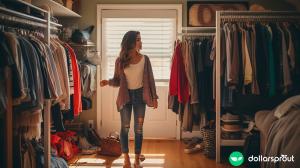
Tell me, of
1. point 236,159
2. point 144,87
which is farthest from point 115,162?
point 236,159

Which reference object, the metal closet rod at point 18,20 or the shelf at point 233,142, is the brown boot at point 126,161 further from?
the metal closet rod at point 18,20

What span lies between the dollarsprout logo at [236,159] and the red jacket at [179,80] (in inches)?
31.9

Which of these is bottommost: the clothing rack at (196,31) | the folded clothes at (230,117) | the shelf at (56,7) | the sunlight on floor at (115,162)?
the sunlight on floor at (115,162)

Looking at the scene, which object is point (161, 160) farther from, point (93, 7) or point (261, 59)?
point (93, 7)

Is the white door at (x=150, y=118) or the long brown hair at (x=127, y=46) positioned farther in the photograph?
the white door at (x=150, y=118)

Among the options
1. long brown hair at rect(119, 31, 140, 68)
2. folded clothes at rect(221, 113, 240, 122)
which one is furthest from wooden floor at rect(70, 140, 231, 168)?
long brown hair at rect(119, 31, 140, 68)

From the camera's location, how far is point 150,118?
5.22 m

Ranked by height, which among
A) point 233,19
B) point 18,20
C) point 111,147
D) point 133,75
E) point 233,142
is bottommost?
point 111,147

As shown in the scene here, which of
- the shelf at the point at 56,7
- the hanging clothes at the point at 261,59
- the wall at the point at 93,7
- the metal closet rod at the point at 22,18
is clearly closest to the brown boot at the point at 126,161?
the hanging clothes at the point at 261,59

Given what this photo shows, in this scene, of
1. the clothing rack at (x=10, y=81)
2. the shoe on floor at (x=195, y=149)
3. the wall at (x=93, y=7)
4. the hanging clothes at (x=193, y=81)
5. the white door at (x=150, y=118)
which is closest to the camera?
the clothing rack at (x=10, y=81)

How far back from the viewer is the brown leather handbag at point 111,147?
167 inches

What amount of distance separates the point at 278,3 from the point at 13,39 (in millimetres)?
3930

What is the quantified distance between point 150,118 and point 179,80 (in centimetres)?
117

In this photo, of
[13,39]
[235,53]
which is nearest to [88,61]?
[235,53]
